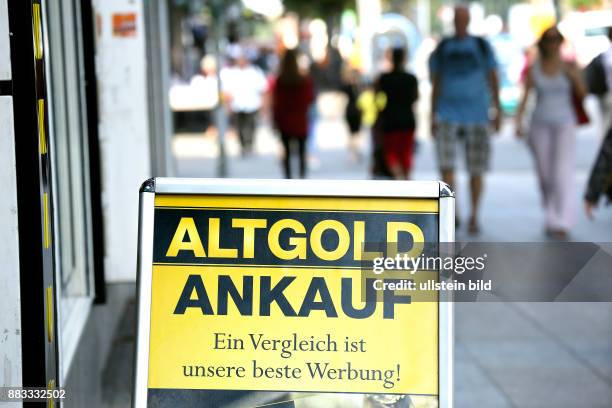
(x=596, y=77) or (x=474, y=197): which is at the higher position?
(x=596, y=77)

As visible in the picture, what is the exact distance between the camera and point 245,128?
1941cm

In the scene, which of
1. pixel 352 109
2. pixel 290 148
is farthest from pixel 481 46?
pixel 352 109

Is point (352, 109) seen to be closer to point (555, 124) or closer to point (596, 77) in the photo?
point (596, 77)

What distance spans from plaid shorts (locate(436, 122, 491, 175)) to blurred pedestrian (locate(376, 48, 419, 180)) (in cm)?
121

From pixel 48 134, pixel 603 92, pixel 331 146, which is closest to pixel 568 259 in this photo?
pixel 48 134

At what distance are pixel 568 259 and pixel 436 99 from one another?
261 inches

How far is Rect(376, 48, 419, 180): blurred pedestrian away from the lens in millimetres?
11664

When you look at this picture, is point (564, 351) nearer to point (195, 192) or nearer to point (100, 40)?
point (100, 40)

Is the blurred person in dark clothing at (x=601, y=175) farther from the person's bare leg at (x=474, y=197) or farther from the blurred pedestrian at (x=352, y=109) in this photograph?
the blurred pedestrian at (x=352, y=109)

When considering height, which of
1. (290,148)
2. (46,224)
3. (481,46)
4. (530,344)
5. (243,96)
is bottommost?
(530,344)

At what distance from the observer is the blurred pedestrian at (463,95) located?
33.8ft

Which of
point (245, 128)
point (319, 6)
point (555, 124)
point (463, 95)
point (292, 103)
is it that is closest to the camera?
point (555, 124)

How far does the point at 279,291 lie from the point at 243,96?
53.4ft

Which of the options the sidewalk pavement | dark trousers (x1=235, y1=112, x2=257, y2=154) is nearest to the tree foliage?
dark trousers (x1=235, y1=112, x2=257, y2=154)
